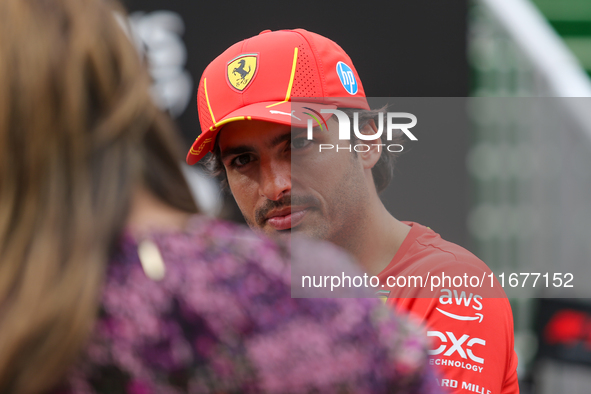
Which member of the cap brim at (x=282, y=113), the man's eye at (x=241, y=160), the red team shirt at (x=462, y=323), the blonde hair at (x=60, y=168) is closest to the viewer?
the blonde hair at (x=60, y=168)

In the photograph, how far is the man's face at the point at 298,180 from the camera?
4.58 ft

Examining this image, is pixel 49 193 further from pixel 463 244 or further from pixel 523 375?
pixel 523 375

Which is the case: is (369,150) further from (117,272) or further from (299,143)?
(117,272)

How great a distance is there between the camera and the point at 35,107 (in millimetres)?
507

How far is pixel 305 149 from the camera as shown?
1407mm

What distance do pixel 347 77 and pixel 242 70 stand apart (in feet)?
0.94

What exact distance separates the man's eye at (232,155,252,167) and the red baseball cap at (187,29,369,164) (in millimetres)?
93

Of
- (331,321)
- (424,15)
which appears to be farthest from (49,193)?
(424,15)

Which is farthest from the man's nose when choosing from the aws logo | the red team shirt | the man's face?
the aws logo

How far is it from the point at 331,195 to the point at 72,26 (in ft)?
3.14

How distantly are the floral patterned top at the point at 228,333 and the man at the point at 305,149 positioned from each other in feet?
2.40

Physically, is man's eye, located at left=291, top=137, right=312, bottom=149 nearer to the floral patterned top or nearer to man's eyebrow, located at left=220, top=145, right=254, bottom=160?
man's eyebrow, located at left=220, top=145, right=254, bottom=160

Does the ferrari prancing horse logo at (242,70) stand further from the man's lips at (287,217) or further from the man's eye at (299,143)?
the man's lips at (287,217)

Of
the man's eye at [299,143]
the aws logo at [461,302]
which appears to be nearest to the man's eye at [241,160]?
the man's eye at [299,143]
